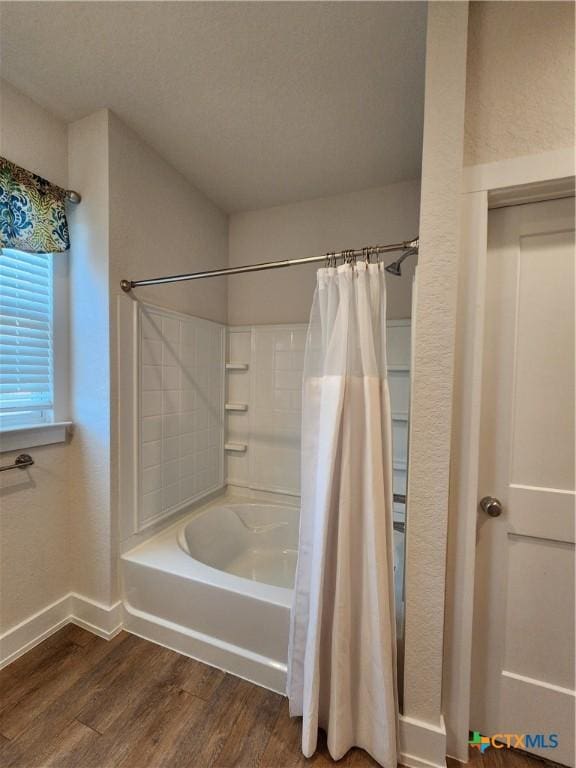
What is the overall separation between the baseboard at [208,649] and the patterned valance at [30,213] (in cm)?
180

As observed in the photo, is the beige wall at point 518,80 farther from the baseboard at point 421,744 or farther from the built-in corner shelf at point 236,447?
the built-in corner shelf at point 236,447

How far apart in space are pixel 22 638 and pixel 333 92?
111 inches

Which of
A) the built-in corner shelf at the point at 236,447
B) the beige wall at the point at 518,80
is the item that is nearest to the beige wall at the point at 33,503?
the built-in corner shelf at the point at 236,447

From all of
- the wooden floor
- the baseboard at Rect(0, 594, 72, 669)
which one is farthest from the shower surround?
the baseboard at Rect(0, 594, 72, 669)

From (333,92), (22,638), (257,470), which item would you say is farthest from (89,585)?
(333,92)

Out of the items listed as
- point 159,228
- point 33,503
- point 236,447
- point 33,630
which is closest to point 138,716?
point 33,630

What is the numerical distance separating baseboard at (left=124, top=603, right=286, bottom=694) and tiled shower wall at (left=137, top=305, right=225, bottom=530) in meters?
0.45

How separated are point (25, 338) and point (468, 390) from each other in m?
1.87

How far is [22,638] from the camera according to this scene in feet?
4.86

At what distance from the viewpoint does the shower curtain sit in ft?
3.45

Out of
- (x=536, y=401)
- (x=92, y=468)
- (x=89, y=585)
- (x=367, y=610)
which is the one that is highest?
(x=536, y=401)

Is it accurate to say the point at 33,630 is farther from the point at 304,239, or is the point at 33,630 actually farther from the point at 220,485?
the point at 304,239

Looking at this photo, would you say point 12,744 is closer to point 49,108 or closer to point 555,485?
point 555,485

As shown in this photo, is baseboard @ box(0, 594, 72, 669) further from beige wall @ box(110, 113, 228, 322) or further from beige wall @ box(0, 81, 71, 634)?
beige wall @ box(110, 113, 228, 322)
